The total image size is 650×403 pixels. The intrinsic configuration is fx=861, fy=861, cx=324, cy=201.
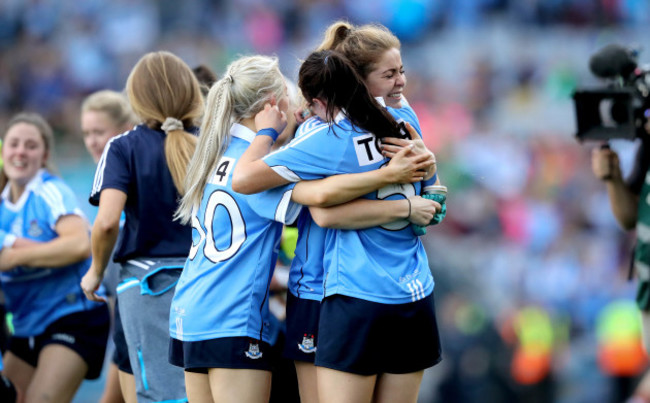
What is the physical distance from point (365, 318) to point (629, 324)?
510 cm

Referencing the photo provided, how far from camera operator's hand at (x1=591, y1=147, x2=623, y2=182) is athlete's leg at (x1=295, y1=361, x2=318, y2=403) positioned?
2133mm

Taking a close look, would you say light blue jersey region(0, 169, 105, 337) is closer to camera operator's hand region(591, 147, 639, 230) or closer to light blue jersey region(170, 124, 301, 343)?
light blue jersey region(170, 124, 301, 343)

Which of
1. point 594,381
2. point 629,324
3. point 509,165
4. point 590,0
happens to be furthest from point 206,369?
point 590,0

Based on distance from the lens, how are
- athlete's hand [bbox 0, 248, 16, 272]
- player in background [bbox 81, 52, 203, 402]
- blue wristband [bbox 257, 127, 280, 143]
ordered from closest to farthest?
1. blue wristband [bbox 257, 127, 280, 143]
2. player in background [bbox 81, 52, 203, 402]
3. athlete's hand [bbox 0, 248, 16, 272]

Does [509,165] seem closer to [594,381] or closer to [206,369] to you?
[594,381]

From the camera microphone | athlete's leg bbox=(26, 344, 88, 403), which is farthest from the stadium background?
athlete's leg bbox=(26, 344, 88, 403)

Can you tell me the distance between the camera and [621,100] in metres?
4.31

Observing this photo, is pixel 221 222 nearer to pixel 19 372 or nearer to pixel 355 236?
pixel 355 236

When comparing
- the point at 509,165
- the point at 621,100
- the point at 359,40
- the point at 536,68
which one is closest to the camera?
the point at 359,40

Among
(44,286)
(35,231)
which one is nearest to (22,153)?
(35,231)

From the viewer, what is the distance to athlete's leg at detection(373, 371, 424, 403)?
2914 millimetres

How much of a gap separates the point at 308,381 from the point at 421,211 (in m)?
0.74

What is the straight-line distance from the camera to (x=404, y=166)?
9.53 ft

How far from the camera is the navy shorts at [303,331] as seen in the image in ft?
9.98
